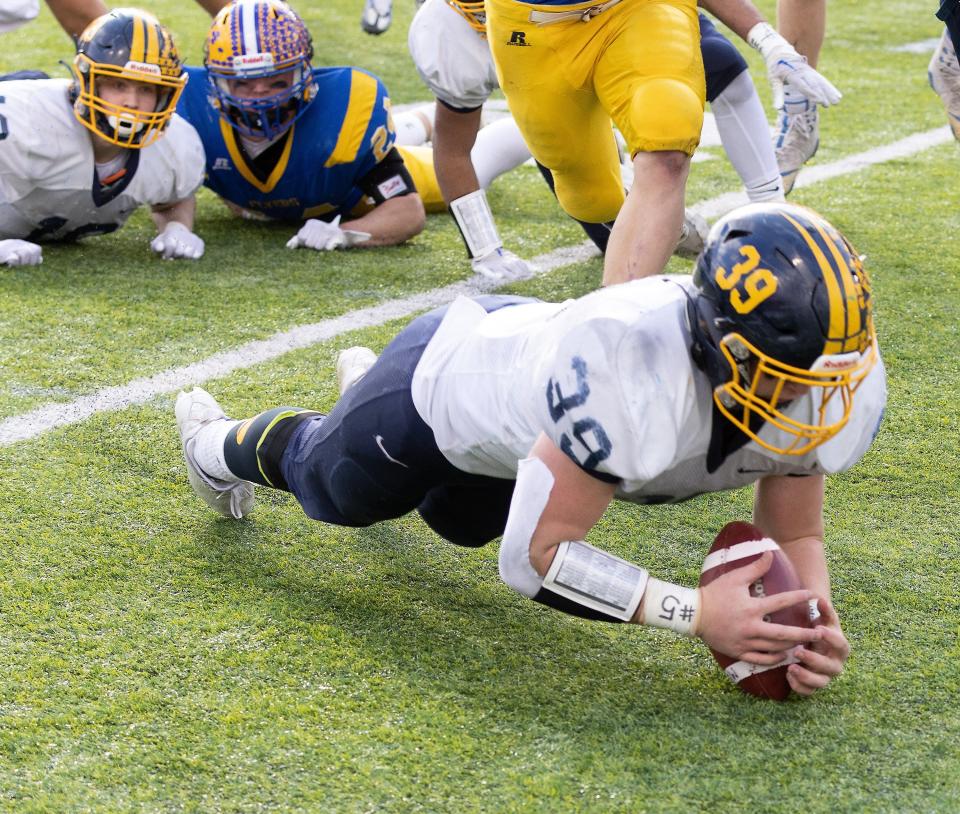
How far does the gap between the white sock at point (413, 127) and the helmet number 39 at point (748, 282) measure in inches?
136

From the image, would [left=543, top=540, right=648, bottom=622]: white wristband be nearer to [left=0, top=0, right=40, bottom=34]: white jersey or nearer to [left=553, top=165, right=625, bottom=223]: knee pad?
[left=553, top=165, right=625, bottom=223]: knee pad

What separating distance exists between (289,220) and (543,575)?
9.72ft

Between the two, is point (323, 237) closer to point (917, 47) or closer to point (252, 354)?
point (252, 354)

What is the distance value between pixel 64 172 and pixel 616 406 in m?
2.70

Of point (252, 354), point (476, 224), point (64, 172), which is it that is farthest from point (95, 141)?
point (476, 224)

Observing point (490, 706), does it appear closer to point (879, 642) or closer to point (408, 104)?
point (879, 642)

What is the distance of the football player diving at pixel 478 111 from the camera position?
3.60 meters

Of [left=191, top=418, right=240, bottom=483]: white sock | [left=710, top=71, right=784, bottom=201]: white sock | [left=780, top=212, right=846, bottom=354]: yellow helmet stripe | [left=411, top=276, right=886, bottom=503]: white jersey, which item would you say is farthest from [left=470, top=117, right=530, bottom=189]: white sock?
[left=780, top=212, right=846, bottom=354]: yellow helmet stripe

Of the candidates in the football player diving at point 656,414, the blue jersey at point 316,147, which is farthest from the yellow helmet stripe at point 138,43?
the football player diving at point 656,414

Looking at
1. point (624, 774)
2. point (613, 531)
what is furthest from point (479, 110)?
point (624, 774)

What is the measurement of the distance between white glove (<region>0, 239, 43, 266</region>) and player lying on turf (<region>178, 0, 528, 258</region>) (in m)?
0.69

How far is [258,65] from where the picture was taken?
4090 millimetres

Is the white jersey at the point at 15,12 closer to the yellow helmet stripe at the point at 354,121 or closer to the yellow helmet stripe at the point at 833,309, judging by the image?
the yellow helmet stripe at the point at 354,121

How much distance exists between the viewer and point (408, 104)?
5.94m
